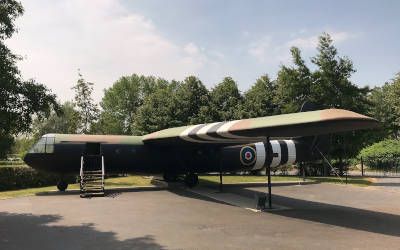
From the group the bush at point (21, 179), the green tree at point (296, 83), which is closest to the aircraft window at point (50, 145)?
the bush at point (21, 179)

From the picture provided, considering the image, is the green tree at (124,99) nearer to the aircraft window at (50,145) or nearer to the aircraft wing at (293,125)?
the aircraft window at (50,145)

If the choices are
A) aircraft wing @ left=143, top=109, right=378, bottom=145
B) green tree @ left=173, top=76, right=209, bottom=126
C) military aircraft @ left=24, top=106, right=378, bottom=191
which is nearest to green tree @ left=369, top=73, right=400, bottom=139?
military aircraft @ left=24, top=106, right=378, bottom=191

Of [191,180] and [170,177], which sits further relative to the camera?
[170,177]

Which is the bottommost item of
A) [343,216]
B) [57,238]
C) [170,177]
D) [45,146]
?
[57,238]

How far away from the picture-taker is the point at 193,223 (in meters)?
14.6

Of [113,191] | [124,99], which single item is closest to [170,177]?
[113,191]

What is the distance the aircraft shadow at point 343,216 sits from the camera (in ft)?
45.1

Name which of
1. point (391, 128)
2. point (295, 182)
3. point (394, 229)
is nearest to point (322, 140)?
point (295, 182)

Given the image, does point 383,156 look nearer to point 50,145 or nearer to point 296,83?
point 296,83

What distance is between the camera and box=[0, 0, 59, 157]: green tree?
12.7 m

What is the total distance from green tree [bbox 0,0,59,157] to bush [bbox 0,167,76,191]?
14765 mm

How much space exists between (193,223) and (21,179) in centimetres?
1886

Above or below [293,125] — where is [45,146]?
below

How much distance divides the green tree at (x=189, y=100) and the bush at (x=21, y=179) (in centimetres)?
2358
